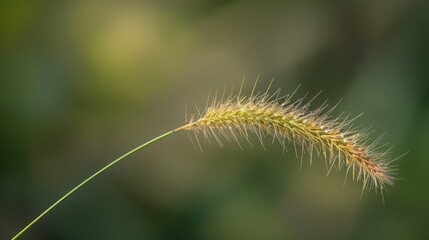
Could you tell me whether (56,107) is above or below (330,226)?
above

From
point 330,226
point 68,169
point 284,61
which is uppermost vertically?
point 284,61

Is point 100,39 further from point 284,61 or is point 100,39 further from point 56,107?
point 284,61

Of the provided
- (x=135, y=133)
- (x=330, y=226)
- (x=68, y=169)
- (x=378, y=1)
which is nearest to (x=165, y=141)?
→ (x=135, y=133)

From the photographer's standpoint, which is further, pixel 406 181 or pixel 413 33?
pixel 413 33

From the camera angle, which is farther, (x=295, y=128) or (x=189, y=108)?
(x=189, y=108)

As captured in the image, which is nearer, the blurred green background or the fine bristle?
the fine bristle

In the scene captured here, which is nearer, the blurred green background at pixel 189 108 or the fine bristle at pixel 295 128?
the fine bristle at pixel 295 128

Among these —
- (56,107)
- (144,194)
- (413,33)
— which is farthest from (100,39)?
(413,33)

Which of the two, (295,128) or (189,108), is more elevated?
(189,108)
